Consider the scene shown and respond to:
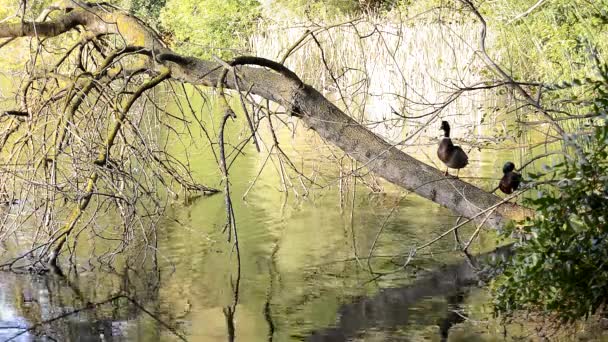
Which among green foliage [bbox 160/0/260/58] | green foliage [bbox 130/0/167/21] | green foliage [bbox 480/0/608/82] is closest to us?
green foliage [bbox 480/0/608/82]

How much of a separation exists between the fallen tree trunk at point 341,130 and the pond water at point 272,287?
28 centimetres

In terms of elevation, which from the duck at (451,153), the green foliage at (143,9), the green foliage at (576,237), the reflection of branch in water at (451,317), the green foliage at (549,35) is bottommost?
the reflection of branch in water at (451,317)

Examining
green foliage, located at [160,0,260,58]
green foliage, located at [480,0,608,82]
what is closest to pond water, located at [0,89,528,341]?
green foliage, located at [480,0,608,82]

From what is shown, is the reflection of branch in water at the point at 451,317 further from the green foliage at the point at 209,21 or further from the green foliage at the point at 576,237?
the green foliage at the point at 209,21

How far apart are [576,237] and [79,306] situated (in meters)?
2.94

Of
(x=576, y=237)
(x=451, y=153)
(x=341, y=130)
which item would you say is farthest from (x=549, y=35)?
(x=576, y=237)

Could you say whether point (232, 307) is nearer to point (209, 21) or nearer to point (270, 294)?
point (270, 294)

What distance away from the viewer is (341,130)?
215 inches

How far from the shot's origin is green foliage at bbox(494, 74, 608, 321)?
3.63 meters

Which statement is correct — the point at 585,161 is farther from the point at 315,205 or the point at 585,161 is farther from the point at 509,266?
the point at 315,205

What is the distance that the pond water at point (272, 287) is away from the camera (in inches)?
183

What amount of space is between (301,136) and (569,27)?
507 cm

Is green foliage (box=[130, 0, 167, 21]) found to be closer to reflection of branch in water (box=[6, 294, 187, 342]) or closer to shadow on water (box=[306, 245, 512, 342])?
reflection of branch in water (box=[6, 294, 187, 342])

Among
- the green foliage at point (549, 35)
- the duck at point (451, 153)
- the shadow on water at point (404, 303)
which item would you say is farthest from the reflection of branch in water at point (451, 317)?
the green foliage at point (549, 35)
